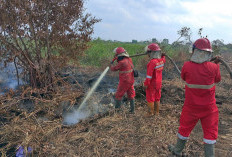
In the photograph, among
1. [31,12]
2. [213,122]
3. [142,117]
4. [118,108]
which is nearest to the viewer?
[213,122]

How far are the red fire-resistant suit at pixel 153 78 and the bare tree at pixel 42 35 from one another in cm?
286

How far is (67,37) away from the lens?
244 inches

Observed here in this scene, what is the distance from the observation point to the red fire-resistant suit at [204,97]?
287 centimetres

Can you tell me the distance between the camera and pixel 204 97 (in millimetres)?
2914

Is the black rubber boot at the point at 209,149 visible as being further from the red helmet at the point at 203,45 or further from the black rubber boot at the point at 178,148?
the red helmet at the point at 203,45

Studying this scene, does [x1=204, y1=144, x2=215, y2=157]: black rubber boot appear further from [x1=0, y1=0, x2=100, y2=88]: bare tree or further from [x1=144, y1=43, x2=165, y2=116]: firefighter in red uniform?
[x1=0, y1=0, x2=100, y2=88]: bare tree

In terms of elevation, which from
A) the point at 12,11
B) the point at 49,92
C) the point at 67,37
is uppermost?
the point at 12,11

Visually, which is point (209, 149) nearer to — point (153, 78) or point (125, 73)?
point (153, 78)

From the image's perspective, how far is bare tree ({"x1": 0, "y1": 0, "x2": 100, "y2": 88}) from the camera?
522 centimetres

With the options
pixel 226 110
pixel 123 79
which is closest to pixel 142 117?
pixel 123 79

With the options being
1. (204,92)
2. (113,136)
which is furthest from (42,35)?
(204,92)

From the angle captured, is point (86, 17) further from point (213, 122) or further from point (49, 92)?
point (213, 122)

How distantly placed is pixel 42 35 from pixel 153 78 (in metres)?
3.54

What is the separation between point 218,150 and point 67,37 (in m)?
5.10
